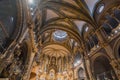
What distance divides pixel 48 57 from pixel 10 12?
1573cm

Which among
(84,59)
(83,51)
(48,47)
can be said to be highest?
(48,47)

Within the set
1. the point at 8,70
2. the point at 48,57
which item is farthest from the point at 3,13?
the point at 48,57

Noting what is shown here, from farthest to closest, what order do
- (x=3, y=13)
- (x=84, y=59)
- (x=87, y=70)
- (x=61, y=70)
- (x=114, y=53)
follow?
(x=61, y=70)
(x=84, y=59)
(x=87, y=70)
(x=114, y=53)
(x=3, y=13)

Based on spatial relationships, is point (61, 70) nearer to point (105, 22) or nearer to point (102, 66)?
point (102, 66)

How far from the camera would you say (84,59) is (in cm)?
1791

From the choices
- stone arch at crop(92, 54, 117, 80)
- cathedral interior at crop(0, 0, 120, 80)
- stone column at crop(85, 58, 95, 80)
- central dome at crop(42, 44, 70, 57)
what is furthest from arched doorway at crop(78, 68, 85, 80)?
central dome at crop(42, 44, 70, 57)

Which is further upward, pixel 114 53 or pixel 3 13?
pixel 3 13

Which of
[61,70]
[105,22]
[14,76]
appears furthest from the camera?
[61,70]

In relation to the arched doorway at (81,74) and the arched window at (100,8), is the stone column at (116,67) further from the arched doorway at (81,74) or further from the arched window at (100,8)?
the arched doorway at (81,74)

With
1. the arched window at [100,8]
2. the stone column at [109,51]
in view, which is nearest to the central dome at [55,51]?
the stone column at [109,51]

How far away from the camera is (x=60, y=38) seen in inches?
969

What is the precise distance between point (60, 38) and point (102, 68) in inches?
390

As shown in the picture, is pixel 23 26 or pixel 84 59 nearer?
pixel 23 26

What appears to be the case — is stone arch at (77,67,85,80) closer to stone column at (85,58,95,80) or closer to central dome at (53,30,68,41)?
stone column at (85,58,95,80)
